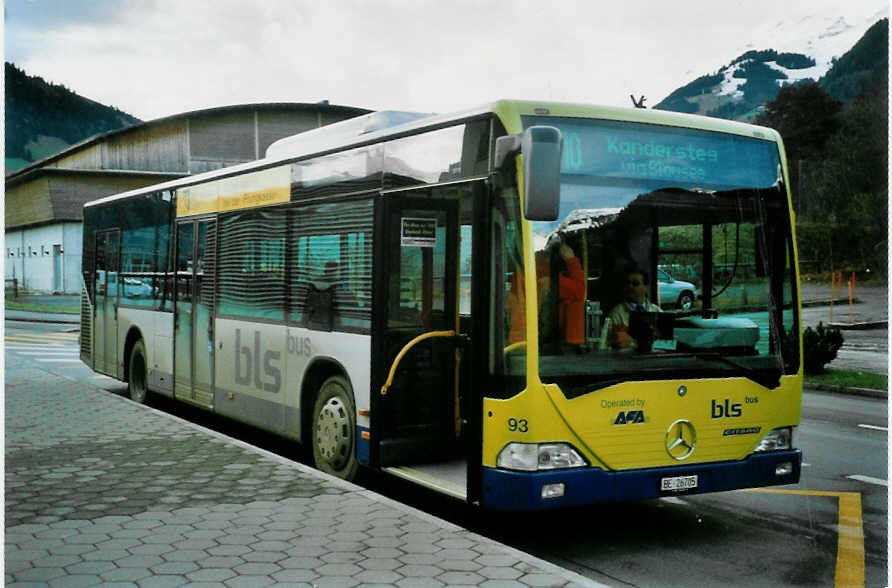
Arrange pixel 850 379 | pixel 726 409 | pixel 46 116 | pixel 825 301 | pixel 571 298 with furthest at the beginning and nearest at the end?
pixel 825 301, pixel 850 379, pixel 46 116, pixel 726 409, pixel 571 298

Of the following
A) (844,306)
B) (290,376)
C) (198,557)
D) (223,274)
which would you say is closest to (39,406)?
(223,274)

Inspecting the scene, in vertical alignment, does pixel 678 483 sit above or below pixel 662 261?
below

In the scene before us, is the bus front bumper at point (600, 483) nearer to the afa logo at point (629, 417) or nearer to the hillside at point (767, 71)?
the afa logo at point (629, 417)

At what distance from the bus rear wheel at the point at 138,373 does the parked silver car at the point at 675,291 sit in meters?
8.00

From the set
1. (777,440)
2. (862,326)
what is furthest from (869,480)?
(862,326)

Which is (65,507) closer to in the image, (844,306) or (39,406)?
(39,406)

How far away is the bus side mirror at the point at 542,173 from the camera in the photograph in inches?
211

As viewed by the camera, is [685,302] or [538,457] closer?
[538,457]

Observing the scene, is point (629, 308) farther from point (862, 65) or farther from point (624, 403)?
point (862, 65)

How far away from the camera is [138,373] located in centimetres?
1274

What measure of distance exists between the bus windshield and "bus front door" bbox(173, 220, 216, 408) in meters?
5.36

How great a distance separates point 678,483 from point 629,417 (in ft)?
1.85

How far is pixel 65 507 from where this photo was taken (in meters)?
6.40

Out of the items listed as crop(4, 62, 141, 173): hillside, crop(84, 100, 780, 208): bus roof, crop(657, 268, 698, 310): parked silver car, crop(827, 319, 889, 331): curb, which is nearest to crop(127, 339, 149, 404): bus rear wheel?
crop(4, 62, 141, 173): hillside
